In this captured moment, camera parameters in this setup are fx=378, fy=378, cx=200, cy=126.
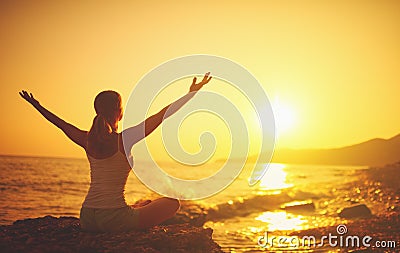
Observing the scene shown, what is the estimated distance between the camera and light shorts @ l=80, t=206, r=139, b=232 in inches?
205

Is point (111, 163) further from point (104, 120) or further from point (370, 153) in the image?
point (370, 153)

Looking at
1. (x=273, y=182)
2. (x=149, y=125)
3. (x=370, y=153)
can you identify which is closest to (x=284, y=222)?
(x=149, y=125)

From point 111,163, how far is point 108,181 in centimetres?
26

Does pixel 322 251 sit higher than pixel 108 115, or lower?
lower

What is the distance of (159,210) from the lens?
5.52 metres

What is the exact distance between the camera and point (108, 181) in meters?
5.03

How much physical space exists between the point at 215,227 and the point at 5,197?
17.3 metres

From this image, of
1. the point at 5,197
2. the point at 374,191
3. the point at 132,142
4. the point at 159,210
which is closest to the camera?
the point at 132,142

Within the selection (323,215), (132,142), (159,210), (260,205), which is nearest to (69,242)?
(159,210)

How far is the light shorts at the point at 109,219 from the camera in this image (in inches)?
205

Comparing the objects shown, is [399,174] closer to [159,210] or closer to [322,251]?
[322,251]

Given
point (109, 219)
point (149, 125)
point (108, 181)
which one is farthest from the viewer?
point (109, 219)

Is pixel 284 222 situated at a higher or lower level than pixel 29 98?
lower

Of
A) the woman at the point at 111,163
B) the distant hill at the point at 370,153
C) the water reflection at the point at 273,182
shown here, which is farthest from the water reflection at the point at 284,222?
the distant hill at the point at 370,153
